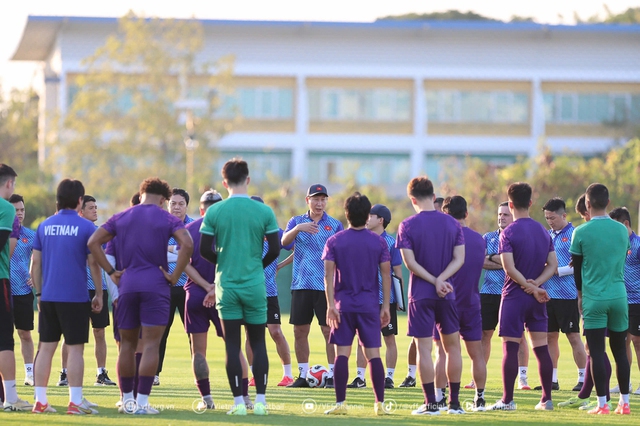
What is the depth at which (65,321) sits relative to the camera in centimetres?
957

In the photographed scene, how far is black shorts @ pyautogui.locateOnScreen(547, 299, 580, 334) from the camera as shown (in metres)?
12.5

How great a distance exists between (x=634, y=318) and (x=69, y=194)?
6.48 meters

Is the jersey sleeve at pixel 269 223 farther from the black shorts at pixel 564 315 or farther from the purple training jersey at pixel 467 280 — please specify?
the black shorts at pixel 564 315

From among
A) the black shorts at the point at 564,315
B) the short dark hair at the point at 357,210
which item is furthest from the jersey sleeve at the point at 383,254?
the black shorts at the point at 564,315

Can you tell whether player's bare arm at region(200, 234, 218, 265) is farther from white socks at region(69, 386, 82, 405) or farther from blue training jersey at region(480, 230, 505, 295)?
blue training jersey at region(480, 230, 505, 295)

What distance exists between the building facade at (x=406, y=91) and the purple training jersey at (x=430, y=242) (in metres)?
45.2

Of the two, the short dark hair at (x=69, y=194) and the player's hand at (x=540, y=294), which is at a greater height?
the short dark hair at (x=69, y=194)

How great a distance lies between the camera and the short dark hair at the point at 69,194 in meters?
9.66

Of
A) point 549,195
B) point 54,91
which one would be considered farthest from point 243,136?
point 549,195

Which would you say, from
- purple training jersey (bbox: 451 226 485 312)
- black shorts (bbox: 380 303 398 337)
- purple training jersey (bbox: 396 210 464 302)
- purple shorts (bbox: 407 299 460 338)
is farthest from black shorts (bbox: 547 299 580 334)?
purple training jersey (bbox: 396 210 464 302)

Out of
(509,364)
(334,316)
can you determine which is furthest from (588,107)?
(334,316)

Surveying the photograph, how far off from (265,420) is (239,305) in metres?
1.08

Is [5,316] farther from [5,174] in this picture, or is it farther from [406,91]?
[406,91]

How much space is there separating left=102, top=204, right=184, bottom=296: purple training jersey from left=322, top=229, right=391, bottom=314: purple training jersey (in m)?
1.47
